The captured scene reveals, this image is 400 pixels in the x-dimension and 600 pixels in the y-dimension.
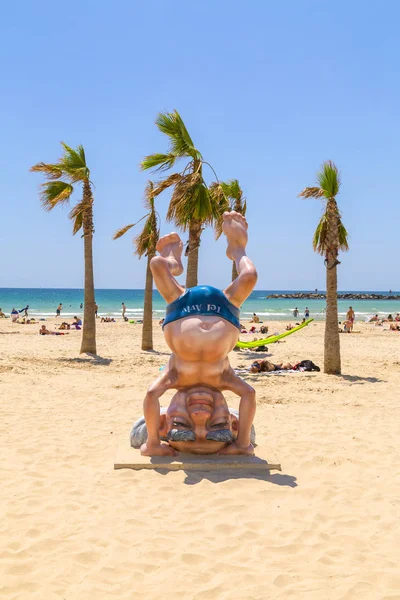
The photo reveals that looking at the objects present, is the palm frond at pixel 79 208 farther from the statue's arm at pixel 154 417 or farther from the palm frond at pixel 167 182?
the statue's arm at pixel 154 417

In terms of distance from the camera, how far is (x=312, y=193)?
11.3 m

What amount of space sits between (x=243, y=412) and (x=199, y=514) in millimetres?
1228

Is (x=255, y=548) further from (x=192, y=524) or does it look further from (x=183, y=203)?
(x=183, y=203)

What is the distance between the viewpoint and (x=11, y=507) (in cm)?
388

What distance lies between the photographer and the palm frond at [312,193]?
1118 cm

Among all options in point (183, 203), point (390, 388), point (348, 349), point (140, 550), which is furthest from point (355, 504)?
point (348, 349)

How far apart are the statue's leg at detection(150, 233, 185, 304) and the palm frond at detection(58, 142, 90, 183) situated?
27.8 feet

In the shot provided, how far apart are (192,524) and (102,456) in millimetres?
1876

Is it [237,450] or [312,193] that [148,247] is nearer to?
[312,193]

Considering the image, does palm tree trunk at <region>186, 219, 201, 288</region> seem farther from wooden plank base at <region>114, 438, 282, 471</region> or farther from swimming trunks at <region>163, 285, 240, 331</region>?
wooden plank base at <region>114, 438, 282, 471</region>

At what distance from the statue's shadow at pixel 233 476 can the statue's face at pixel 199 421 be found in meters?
0.30

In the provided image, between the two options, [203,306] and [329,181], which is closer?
[203,306]

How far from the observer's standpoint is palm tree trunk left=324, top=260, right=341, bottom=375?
1116 centimetres

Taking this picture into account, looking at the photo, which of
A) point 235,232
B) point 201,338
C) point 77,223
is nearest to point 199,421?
point 201,338
